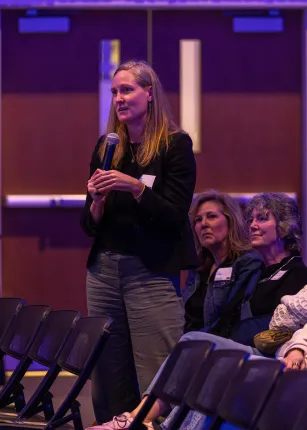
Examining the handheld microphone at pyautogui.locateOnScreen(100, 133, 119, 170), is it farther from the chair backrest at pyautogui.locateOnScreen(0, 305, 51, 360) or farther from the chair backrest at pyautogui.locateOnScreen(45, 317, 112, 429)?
the chair backrest at pyautogui.locateOnScreen(0, 305, 51, 360)

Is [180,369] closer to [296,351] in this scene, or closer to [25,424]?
[296,351]

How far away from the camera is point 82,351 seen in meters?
3.31

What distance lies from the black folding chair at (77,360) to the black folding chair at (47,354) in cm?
5

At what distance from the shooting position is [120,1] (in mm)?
6223

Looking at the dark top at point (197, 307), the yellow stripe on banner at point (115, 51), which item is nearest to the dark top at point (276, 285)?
the dark top at point (197, 307)

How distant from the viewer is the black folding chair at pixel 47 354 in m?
3.48

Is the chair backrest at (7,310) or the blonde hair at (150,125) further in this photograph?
the chair backrest at (7,310)

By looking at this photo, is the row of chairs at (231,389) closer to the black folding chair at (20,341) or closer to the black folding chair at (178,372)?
the black folding chair at (178,372)

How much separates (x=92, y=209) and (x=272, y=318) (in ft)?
2.69

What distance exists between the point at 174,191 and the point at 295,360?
0.76 meters

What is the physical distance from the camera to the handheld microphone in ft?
11.0

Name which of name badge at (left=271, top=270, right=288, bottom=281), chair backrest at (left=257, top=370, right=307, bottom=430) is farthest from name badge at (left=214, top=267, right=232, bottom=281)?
chair backrest at (left=257, top=370, right=307, bottom=430)

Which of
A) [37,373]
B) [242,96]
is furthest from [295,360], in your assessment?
[242,96]

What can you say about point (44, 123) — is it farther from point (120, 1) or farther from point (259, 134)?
point (259, 134)
